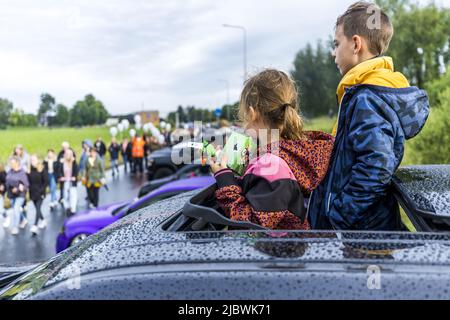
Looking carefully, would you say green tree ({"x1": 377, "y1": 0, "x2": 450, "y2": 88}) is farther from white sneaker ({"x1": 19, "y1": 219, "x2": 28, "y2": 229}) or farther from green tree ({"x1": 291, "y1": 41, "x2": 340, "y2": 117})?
white sneaker ({"x1": 19, "y1": 219, "x2": 28, "y2": 229})

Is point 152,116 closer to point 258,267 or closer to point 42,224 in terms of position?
point 42,224

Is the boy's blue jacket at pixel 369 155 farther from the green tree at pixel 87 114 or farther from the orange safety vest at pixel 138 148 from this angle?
the green tree at pixel 87 114

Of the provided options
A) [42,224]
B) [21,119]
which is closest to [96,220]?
[42,224]

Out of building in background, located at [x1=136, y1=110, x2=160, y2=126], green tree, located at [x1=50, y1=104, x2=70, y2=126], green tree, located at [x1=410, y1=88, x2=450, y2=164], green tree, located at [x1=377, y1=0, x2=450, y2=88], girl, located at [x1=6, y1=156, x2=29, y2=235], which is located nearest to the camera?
green tree, located at [x1=410, y1=88, x2=450, y2=164]

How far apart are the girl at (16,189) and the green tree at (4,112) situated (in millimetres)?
13161

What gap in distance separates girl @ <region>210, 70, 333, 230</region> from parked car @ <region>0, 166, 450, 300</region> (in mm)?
429

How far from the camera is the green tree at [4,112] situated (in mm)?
23587

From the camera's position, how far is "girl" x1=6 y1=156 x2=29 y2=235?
35.6 ft

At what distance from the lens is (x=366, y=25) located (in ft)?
7.40

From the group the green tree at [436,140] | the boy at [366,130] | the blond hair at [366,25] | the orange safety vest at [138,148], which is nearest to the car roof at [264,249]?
the boy at [366,130]

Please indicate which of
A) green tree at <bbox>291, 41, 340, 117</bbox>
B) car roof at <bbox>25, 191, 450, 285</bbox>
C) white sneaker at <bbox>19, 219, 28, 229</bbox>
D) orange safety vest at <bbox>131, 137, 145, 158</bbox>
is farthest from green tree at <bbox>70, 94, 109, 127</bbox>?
car roof at <bbox>25, 191, 450, 285</bbox>

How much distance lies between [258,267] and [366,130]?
37.9 inches
